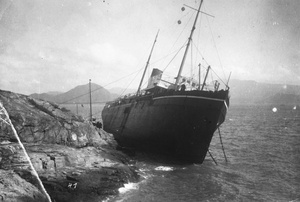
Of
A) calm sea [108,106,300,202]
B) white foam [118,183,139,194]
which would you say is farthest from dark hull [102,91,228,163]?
white foam [118,183,139,194]

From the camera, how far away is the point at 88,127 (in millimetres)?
17078

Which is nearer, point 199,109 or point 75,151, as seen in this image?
point 75,151

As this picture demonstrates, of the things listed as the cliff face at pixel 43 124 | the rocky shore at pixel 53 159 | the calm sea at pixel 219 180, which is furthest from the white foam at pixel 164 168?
the cliff face at pixel 43 124

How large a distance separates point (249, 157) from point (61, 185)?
19.7m

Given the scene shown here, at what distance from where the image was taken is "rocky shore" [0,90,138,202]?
27.7 feet

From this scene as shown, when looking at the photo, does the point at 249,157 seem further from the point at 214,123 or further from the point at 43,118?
the point at 43,118

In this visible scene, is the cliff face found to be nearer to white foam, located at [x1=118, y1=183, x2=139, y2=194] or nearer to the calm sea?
the calm sea

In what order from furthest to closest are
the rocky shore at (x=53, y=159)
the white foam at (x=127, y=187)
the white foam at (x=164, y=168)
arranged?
the white foam at (x=164, y=168)
the white foam at (x=127, y=187)
the rocky shore at (x=53, y=159)

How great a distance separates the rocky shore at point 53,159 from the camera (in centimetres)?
845

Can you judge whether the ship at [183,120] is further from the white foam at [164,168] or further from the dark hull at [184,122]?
the white foam at [164,168]

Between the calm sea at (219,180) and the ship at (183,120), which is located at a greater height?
the ship at (183,120)

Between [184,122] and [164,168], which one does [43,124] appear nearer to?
[164,168]

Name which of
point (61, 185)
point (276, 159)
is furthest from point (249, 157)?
point (61, 185)

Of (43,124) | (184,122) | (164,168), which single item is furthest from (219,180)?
(43,124)
